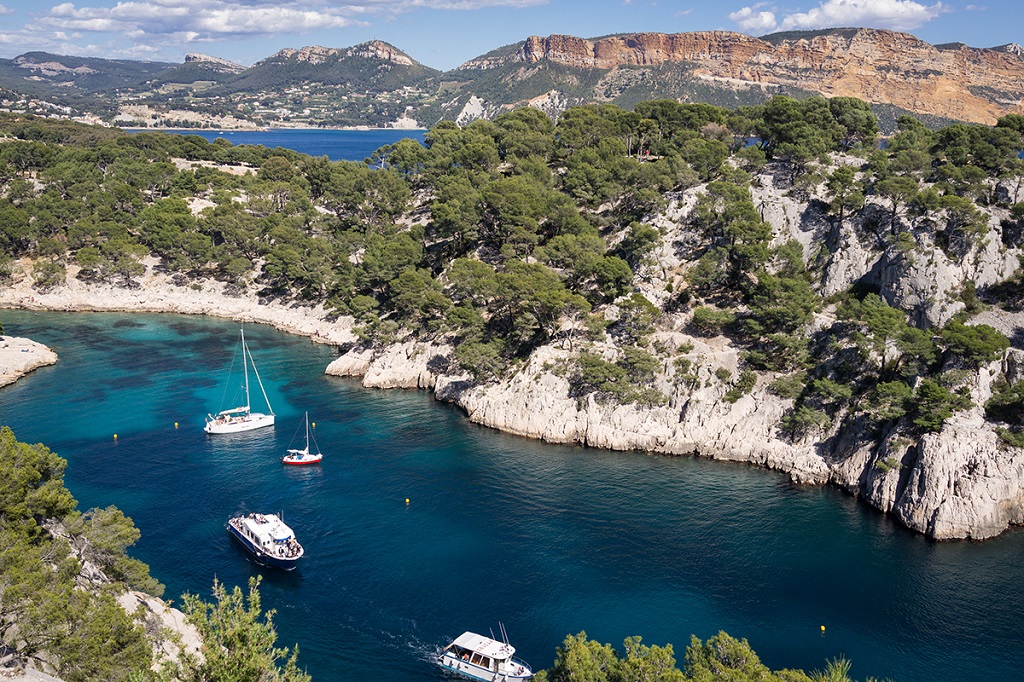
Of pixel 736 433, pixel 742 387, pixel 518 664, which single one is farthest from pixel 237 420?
pixel 742 387

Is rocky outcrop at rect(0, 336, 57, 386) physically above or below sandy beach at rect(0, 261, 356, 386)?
below

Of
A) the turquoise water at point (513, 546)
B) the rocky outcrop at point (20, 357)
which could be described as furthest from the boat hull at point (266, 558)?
the rocky outcrop at point (20, 357)

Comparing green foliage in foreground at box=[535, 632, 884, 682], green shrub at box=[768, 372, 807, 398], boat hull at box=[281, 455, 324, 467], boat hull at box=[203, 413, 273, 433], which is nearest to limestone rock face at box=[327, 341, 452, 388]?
boat hull at box=[203, 413, 273, 433]

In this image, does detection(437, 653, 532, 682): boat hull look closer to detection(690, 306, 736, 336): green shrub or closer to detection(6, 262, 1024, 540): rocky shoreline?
detection(6, 262, 1024, 540): rocky shoreline

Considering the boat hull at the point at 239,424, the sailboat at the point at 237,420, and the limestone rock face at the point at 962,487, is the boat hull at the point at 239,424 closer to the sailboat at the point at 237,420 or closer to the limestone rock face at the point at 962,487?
the sailboat at the point at 237,420

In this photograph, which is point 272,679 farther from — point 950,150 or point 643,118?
point 643,118

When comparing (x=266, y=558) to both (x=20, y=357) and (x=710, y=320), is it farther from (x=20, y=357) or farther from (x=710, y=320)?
(x=20, y=357)
